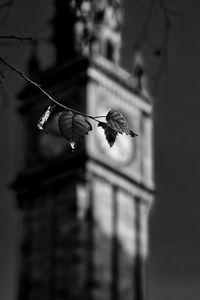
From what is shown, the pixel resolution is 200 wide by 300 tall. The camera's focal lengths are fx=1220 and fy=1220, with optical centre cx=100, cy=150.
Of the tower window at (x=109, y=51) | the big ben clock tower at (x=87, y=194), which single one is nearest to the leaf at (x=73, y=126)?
the big ben clock tower at (x=87, y=194)

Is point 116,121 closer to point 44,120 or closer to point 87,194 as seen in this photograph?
point 44,120

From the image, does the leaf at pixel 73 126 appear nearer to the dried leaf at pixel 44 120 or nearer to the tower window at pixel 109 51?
the dried leaf at pixel 44 120

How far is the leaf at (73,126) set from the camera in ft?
18.7

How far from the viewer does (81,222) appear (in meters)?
53.6

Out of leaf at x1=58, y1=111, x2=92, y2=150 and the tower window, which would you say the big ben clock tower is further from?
leaf at x1=58, y1=111, x2=92, y2=150

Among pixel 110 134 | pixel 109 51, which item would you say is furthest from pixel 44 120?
pixel 109 51

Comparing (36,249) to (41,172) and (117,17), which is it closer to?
(41,172)

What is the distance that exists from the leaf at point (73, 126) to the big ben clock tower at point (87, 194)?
45534 mm

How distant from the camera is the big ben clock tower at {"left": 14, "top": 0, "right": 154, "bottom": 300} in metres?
52.6

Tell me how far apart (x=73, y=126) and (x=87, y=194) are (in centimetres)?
4786

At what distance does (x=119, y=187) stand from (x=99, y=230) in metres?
2.17

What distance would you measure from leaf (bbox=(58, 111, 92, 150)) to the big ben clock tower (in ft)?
149

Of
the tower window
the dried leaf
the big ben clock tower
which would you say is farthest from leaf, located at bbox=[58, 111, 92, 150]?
the tower window

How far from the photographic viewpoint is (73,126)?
5750mm
